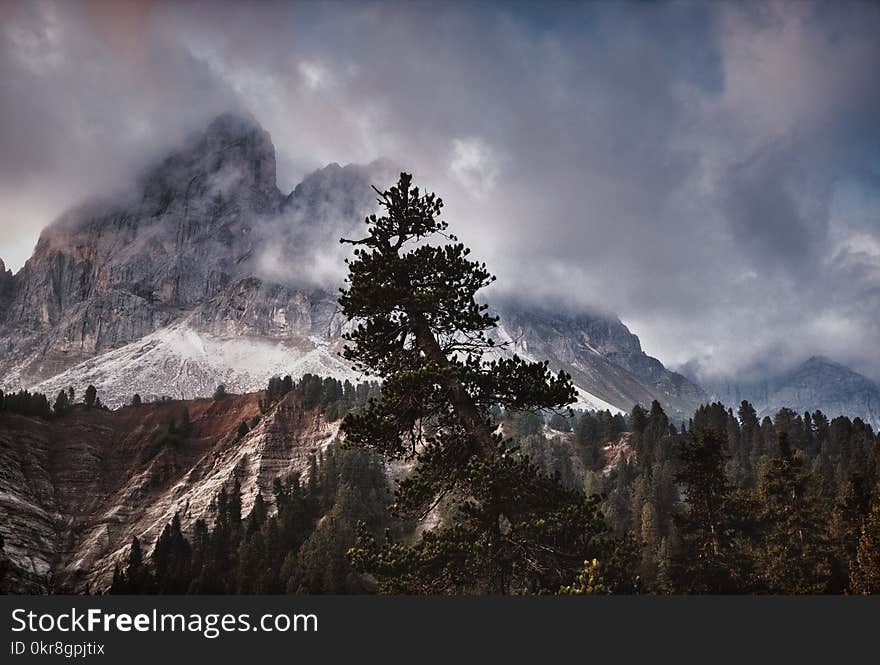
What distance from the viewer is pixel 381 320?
18578mm

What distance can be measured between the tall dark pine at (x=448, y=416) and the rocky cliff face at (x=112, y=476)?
5362 inches

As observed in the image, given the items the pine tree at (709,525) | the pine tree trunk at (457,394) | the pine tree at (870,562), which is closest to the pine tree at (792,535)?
the pine tree at (870,562)

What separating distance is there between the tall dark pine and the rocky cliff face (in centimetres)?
13619

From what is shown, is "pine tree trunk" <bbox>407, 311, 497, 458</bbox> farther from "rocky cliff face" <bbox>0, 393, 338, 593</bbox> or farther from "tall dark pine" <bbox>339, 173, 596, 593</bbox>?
"rocky cliff face" <bbox>0, 393, 338, 593</bbox>

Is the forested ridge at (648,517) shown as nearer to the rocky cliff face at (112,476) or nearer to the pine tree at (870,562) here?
the pine tree at (870,562)

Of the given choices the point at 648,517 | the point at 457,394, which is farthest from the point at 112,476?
the point at 457,394

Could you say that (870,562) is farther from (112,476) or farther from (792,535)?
(112,476)

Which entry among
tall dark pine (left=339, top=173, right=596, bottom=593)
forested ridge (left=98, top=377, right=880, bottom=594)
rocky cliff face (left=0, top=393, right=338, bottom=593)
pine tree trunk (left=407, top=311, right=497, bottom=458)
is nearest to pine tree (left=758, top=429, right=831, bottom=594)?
forested ridge (left=98, top=377, right=880, bottom=594)

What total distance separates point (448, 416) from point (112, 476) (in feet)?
608

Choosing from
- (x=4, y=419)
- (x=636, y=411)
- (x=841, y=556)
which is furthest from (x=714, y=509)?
(x=4, y=419)

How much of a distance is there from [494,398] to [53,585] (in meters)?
150

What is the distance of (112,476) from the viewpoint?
175 meters

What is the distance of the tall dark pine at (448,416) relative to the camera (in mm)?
16234

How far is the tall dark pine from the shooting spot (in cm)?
1623
